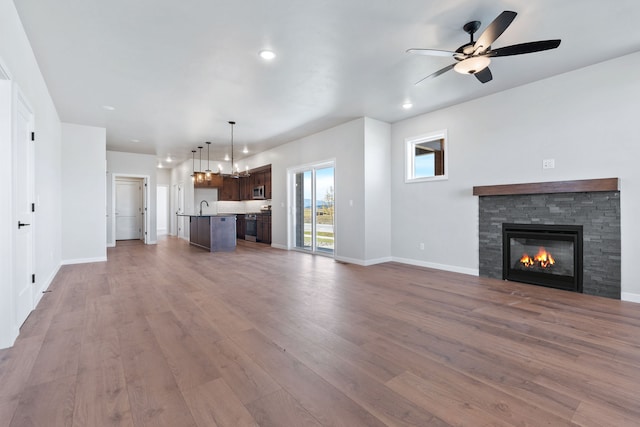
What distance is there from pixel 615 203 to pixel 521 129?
4.79ft

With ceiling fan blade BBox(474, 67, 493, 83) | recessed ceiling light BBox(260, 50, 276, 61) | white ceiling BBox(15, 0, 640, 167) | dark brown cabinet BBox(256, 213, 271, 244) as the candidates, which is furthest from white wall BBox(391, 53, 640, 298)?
dark brown cabinet BBox(256, 213, 271, 244)

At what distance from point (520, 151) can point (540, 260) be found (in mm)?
1579

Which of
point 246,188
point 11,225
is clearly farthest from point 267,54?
point 246,188

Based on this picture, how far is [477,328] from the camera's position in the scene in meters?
2.72

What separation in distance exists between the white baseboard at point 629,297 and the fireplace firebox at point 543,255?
392 mm

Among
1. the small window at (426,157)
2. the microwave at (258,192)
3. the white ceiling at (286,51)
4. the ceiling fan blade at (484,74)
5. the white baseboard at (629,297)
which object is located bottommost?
the white baseboard at (629,297)

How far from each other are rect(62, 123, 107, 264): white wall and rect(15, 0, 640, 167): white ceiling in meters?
0.88

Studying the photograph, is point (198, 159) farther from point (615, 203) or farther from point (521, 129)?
point (615, 203)

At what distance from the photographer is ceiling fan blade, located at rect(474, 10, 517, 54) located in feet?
7.46

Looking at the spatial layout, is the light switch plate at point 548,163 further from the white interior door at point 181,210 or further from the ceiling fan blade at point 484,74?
the white interior door at point 181,210

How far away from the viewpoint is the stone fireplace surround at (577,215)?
3658 millimetres

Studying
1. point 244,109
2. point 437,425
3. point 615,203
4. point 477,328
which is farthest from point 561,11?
point 244,109

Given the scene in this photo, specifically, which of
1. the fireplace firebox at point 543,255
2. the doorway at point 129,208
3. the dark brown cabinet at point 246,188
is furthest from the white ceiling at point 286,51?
the doorway at point 129,208

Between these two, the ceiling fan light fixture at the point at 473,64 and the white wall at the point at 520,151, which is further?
the white wall at the point at 520,151
